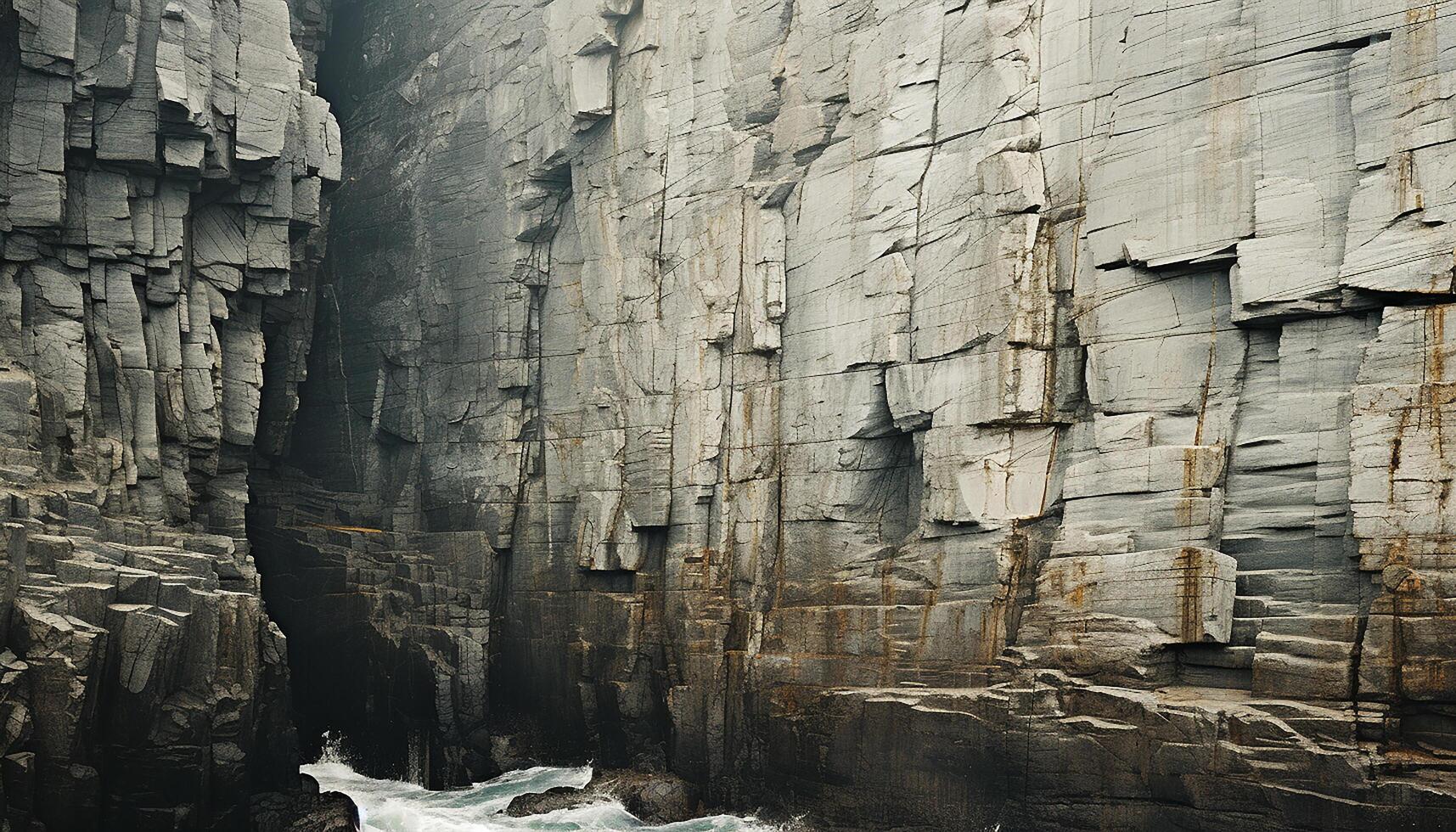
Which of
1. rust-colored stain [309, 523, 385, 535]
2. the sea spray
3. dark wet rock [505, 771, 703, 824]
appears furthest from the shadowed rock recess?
the sea spray

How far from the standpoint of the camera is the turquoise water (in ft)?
108

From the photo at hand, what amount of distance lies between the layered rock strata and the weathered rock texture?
5.32 meters

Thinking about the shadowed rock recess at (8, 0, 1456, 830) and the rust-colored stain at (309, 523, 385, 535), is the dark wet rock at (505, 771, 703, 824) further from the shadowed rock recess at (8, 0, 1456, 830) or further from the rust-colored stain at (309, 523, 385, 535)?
the rust-colored stain at (309, 523, 385, 535)

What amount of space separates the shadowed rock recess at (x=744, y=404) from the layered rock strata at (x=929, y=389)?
0.09 meters

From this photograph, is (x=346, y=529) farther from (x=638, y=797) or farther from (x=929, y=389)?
(x=929, y=389)

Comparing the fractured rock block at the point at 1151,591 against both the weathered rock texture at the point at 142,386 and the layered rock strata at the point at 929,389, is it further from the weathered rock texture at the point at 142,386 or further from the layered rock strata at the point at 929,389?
the weathered rock texture at the point at 142,386

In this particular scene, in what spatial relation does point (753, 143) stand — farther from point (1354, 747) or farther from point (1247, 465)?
point (1354, 747)

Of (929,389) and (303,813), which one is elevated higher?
(929,389)

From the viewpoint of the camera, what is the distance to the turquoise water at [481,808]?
108ft

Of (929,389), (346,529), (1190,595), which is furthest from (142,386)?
(1190,595)

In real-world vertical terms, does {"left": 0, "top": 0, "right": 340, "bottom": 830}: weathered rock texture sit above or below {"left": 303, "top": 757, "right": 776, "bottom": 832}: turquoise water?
above

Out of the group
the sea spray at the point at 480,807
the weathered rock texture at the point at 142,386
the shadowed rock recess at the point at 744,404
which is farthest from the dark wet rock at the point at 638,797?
the weathered rock texture at the point at 142,386

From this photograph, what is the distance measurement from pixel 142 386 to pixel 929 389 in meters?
15.7

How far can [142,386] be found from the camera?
32594 mm
